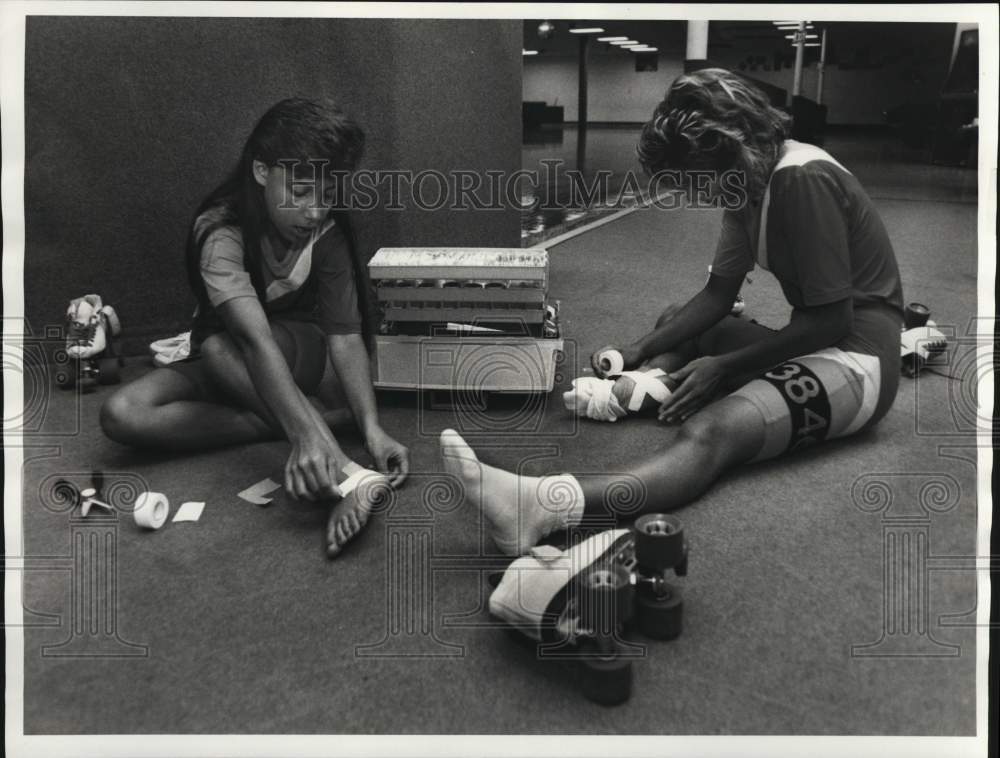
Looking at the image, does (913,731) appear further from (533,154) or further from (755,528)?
(533,154)

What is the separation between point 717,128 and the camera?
1.04 metres

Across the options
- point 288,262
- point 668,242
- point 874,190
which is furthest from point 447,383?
point 668,242

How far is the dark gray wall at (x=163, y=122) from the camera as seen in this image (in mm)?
1165

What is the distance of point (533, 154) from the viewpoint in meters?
5.34

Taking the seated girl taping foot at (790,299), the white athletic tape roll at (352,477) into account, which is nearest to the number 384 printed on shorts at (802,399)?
the seated girl taping foot at (790,299)

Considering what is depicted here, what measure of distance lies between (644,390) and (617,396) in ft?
0.14

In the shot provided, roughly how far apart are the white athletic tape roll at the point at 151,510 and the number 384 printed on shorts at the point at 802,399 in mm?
746

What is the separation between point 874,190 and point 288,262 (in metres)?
1.10

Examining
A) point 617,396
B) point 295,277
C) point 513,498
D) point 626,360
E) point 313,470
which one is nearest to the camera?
point 513,498

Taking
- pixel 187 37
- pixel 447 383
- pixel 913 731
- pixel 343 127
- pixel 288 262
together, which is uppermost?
pixel 187 37

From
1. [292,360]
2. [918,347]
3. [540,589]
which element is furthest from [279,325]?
[918,347]

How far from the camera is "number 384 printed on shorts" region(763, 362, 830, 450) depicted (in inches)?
39.9

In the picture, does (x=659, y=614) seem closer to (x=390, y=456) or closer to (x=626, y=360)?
(x=390, y=456)

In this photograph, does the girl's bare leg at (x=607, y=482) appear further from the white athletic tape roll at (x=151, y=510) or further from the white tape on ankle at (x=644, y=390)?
the white athletic tape roll at (x=151, y=510)
